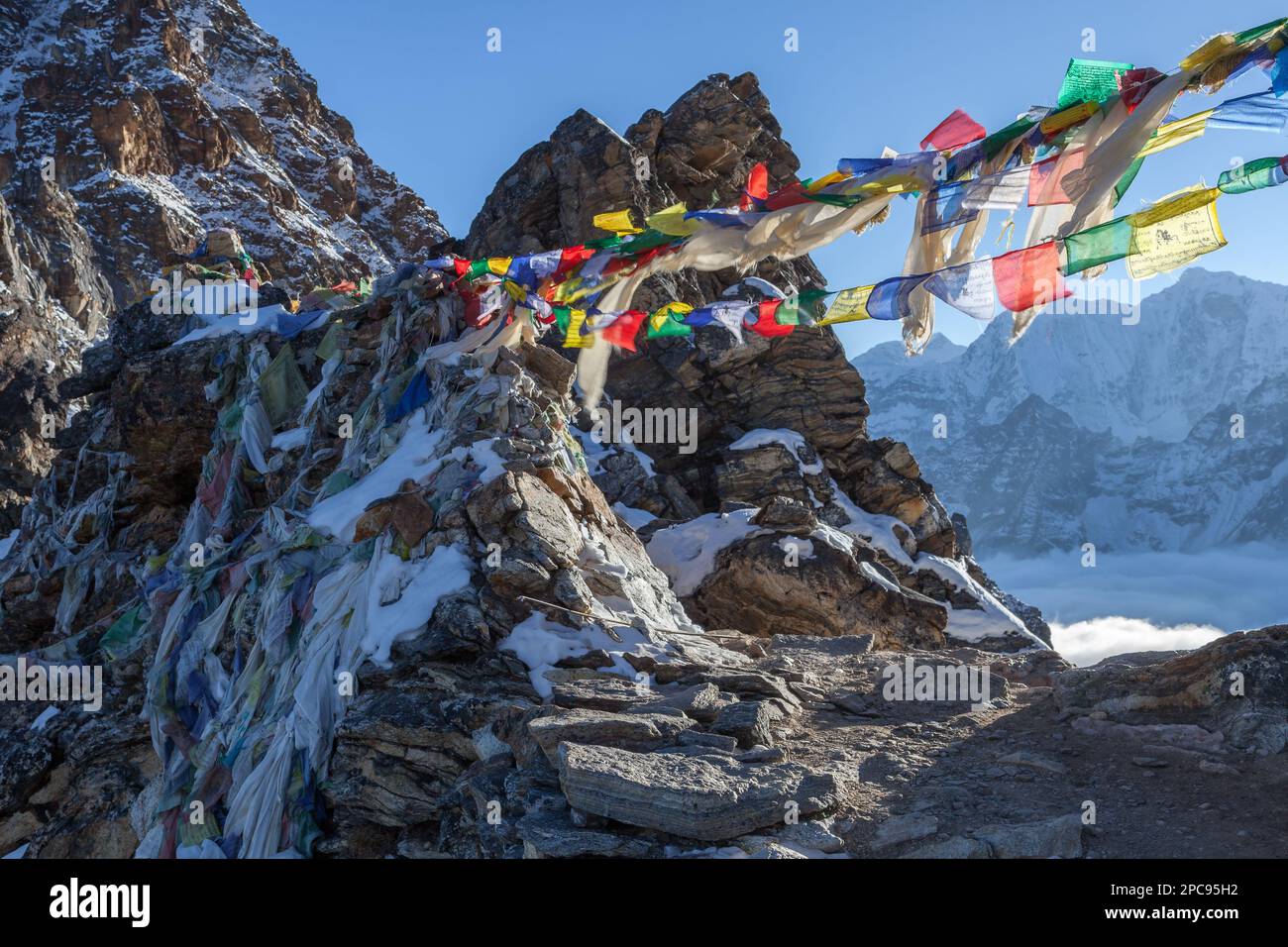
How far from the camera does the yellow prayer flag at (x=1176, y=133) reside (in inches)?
317

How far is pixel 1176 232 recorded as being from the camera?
7.84 meters

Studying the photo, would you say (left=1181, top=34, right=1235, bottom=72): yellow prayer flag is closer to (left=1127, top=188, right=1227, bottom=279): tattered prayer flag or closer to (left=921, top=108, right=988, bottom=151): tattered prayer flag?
(left=1127, top=188, right=1227, bottom=279): tattered prayer flag

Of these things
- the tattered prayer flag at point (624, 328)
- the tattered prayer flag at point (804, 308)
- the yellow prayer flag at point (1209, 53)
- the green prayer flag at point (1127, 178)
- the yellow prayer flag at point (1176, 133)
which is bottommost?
the tattered prayer flag at point (804, 308)

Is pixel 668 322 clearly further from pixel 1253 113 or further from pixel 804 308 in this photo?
pixel 1253 113

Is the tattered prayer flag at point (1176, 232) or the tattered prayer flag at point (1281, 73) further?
the tattered prayer flag at point (1176, 232)

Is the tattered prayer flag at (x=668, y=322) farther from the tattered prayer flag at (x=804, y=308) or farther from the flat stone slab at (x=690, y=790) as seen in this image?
the flat stone slab at (x=690, y=790)

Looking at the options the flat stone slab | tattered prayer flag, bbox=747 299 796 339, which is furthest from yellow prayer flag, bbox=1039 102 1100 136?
the flat stone slab

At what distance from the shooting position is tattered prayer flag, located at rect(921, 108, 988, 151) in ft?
30.3

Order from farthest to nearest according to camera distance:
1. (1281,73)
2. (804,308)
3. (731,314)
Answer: (731,314) < (804,308) < (1281,73)

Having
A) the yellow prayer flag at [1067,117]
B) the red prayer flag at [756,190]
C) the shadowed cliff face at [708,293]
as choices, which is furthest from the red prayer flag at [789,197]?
the shadowed cliff face at [708,293]

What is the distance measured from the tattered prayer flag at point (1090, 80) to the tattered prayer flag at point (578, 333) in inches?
246

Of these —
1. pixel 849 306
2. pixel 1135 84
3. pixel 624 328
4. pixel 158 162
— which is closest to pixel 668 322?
pixel 624 328

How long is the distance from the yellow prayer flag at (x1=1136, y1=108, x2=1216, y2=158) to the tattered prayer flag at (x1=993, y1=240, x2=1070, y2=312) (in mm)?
1049

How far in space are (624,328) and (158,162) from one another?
9646cm
